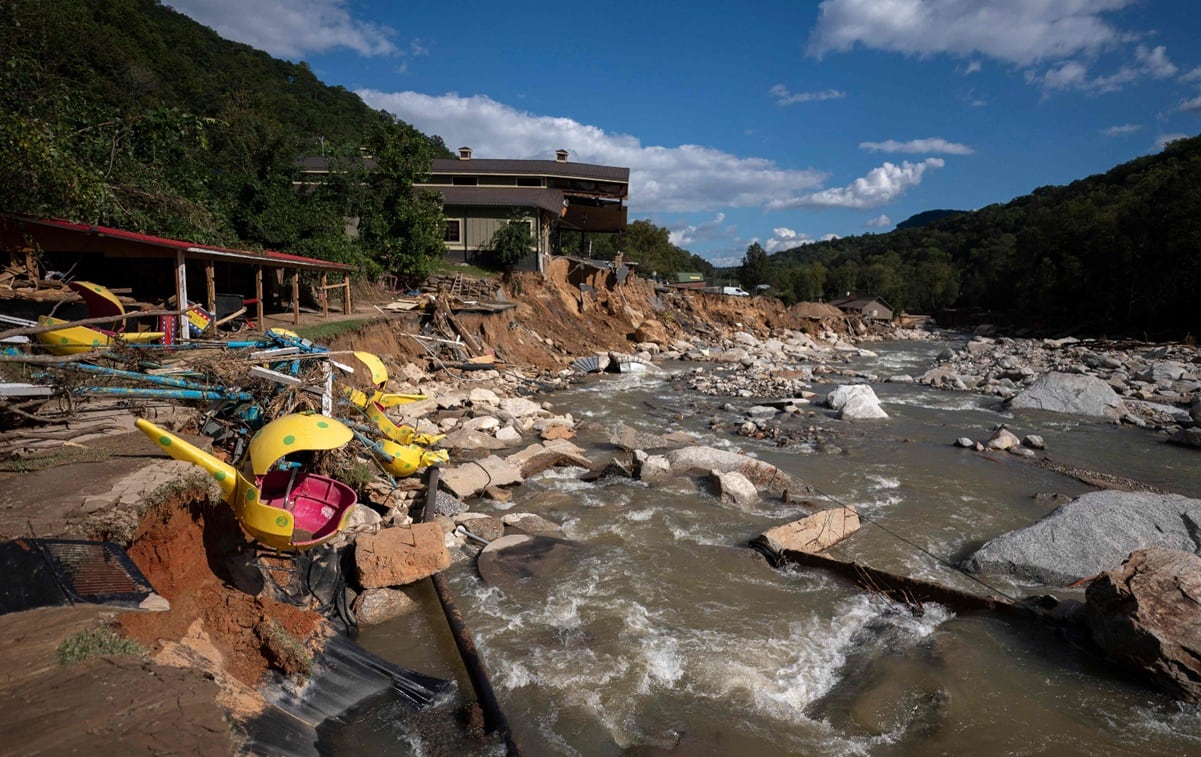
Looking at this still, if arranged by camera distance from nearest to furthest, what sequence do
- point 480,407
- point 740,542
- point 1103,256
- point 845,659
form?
point 845,659 → point 740,542 → point 480,407 → point 1103,256

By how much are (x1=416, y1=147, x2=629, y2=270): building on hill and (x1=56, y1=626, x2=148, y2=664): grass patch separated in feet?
92.5

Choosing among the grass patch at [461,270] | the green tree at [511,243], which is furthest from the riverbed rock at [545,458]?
the green tree at [511,243]

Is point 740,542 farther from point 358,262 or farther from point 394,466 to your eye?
point 358,262

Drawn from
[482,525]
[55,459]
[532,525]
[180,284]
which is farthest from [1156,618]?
[180,284]

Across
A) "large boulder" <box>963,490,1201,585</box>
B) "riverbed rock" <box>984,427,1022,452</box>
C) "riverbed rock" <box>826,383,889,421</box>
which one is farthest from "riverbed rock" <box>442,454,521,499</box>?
"riverbed rock" <box>984,427,1022,452</box>

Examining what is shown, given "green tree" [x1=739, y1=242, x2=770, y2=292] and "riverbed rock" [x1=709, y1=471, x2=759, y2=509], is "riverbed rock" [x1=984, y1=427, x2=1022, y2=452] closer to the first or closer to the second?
"riverbed rock" [x1=709, y1=471, x2=759, y2=509]

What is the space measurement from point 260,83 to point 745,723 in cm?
5927

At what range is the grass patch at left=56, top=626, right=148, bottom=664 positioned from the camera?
114 inches

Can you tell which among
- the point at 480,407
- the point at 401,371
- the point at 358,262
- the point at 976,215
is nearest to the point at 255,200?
the point at 358,262

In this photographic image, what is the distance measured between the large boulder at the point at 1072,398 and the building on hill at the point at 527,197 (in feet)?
69.0

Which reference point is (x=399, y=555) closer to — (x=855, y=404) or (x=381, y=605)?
(x=381, y=605)

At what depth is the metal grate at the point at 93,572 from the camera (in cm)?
330

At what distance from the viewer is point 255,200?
19.1m

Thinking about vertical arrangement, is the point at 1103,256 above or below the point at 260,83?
below
